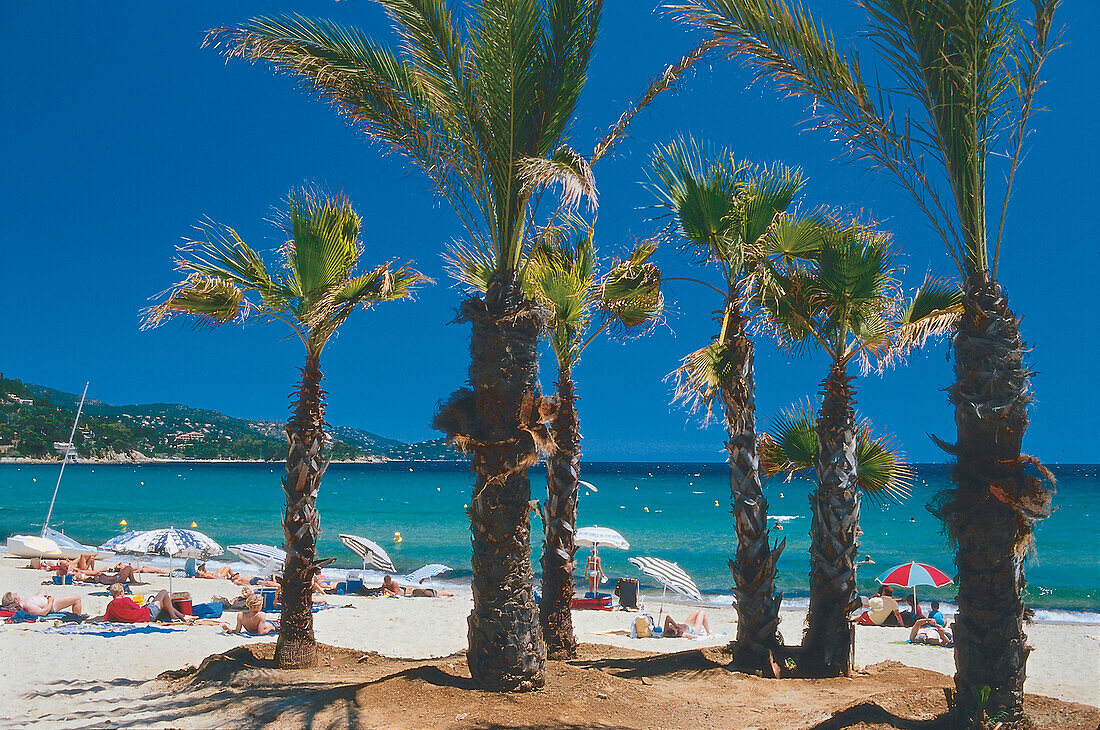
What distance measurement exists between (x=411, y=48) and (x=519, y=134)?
1432 millimetres

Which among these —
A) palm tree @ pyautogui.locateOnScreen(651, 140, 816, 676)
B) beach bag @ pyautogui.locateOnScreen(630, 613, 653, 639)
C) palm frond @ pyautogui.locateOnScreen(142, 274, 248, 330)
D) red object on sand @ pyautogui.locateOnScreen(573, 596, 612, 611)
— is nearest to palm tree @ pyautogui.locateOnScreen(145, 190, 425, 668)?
palm frond @ pyautogui.locateOnScreen(142, 274, 248, 330)

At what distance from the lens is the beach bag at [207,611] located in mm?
14805

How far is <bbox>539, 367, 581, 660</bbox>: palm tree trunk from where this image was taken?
900 centimetres

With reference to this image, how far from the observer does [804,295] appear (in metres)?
9.05

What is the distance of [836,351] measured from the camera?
9117mm

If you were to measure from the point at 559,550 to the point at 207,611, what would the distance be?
31.7 feet

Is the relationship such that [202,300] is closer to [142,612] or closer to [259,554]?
[142,612]

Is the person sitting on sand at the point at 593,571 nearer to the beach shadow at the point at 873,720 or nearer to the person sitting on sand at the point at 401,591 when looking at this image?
the person sitting on sand at the point at 401,591

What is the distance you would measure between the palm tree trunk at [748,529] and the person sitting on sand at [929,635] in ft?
22.8

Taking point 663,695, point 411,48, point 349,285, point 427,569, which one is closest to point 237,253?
point 349,285

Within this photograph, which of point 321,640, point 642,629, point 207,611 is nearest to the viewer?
point 321,640

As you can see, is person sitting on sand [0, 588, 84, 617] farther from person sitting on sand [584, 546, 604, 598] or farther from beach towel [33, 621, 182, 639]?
person sitting on sand [584, 546, 604, 598]

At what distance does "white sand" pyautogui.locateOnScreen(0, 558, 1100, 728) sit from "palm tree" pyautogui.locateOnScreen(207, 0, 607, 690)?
140 inches

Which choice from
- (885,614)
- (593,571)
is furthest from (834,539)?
(593,571)
